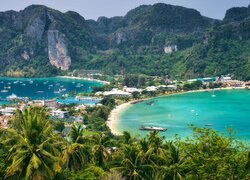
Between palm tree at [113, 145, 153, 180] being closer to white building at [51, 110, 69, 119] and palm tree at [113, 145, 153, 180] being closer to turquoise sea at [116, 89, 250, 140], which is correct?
turquoise sea at [116, 89, 250, 140]

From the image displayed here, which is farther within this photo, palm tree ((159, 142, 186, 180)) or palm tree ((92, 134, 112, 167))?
palm tree ((92, 134, 112, 167))

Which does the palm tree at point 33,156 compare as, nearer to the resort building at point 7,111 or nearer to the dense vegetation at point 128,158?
the dense vegetation at point 128,158

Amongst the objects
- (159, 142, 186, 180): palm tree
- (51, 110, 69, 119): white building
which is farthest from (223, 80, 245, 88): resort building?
(159, 142, 186, 180): palm tree

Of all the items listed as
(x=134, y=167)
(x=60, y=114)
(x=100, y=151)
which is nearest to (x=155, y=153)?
(x=134, y=167)

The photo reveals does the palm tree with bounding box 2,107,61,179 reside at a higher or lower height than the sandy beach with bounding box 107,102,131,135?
higher

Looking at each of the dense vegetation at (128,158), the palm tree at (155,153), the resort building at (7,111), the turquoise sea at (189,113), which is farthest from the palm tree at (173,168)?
the resort building at (7,111)

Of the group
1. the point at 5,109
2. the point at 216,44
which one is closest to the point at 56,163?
the point at 5,109
